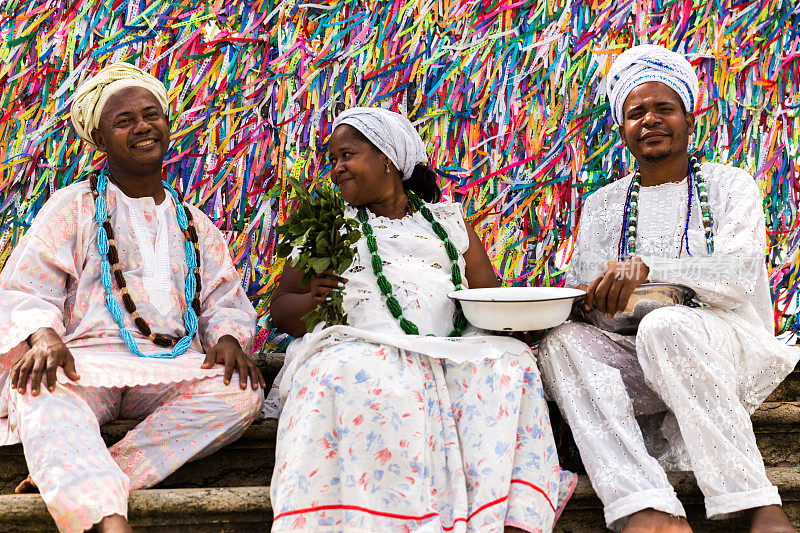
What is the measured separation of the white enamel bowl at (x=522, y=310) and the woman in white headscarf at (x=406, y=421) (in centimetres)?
8

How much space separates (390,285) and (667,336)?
3.33 feet

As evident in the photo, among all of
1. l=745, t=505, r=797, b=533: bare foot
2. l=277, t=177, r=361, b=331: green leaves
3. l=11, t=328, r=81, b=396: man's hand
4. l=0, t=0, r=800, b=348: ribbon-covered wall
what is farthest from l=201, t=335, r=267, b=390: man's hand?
l=745, t=505, r=797, b=533: bare foot

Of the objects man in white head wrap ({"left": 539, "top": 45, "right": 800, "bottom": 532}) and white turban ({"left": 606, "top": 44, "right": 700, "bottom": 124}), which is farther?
white turban ({"left": 606, "top": 44, "right": 700, "bottom": 124})

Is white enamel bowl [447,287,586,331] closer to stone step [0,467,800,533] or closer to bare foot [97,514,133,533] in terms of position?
stone step [0,467,800,533]

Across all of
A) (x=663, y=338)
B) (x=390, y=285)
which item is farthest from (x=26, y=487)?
(x=663, y=338)

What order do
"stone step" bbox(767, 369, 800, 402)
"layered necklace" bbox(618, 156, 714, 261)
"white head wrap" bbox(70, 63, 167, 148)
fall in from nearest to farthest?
1. "layered necklace" bbox(618, 156, 714, 261)
2. "white head wrap" bbox(70, 63, 167, 148)
3. "stone step" bbox(767, 369, 800, 402)

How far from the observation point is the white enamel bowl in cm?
257

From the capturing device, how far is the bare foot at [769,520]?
2256 millimetres

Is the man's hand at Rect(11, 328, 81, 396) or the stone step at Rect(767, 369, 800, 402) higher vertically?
the man's hand at Rect(11, 328, 81, 396)

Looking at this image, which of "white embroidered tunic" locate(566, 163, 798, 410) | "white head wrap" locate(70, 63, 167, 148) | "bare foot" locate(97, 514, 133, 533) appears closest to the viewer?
"bare foot" locate(97, 514, 133, 533)

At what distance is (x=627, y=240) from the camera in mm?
3098

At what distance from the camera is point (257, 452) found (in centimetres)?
291

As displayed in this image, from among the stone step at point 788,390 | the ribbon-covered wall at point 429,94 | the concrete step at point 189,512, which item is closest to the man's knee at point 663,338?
the stone step at point 788,390

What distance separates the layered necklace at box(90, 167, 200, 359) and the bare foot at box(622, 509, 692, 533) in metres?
1.68
